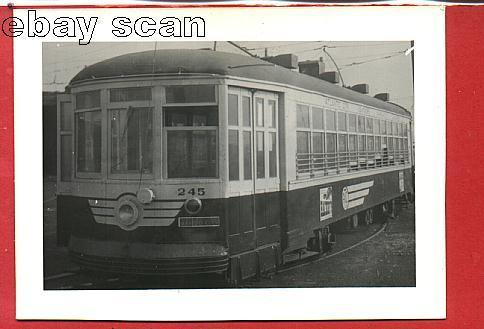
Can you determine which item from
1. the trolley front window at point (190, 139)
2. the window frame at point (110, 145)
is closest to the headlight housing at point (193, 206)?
the trolley front window at point (190, 139)

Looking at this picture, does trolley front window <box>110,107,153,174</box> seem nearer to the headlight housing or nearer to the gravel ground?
the headlight housing

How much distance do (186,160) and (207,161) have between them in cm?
12

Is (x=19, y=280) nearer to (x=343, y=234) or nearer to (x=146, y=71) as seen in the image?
(x=146, y=71)

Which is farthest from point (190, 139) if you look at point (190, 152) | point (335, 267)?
point (335, 267)

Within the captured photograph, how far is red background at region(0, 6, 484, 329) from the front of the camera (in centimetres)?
362

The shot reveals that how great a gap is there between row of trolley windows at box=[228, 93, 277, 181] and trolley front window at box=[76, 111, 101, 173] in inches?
29.0

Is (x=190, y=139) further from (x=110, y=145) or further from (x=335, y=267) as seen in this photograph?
(x=335, y=267)

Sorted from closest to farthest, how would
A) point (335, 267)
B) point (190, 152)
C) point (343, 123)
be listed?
point (190, 152) → point (335, 267) → point (343, 123)

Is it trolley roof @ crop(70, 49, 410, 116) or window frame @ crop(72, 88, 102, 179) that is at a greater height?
trolley roof @ crop(70, 49, 410, 116)

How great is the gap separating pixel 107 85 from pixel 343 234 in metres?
1.59

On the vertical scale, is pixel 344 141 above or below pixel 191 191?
above

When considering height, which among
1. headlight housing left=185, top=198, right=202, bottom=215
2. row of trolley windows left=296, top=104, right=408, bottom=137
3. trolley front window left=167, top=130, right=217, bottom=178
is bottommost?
headlight housing left=185, top=198, right=202, bottom=215

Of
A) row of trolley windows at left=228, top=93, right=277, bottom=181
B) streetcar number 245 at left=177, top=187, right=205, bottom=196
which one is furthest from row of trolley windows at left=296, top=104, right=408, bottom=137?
streetcar number 245 at left=177, top=187, right=205, bottom=196

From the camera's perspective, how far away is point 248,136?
3.68m
